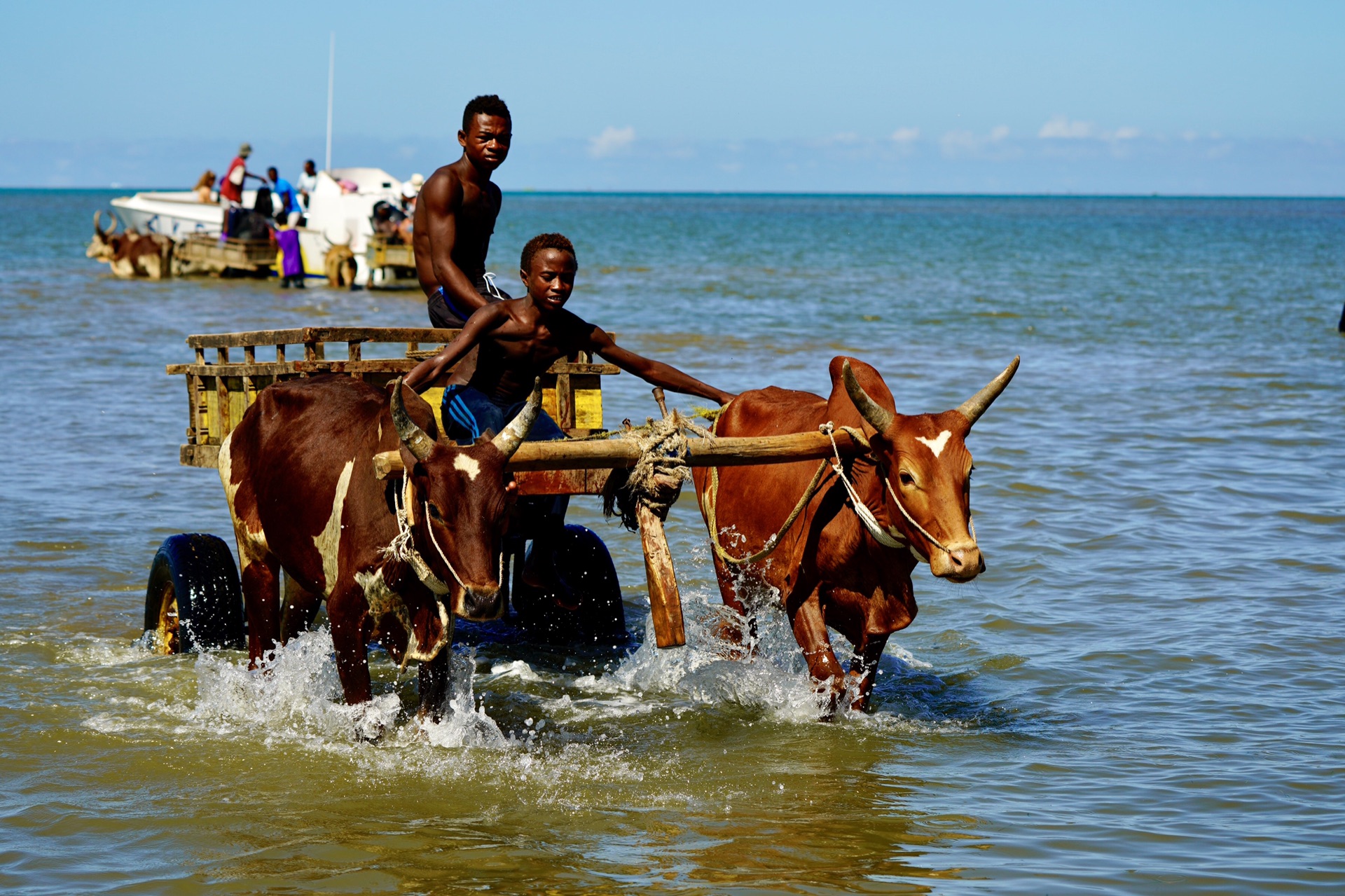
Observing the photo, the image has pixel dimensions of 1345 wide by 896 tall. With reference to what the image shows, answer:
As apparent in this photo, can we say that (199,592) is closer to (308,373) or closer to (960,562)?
(308,373)

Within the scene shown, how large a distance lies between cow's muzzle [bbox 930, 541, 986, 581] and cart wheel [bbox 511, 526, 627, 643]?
296 cm

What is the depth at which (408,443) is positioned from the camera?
5.20 m

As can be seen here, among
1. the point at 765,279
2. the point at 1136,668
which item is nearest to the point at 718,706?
the point at 1136,668

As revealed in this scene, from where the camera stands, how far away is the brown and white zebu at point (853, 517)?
575cm

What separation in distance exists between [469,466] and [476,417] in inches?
48.4

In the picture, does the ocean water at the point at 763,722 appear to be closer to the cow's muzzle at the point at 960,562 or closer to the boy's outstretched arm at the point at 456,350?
the cow's muzzle at the point at 960,562

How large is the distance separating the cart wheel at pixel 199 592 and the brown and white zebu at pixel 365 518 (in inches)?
23.2

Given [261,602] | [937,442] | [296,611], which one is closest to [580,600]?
[296,611]

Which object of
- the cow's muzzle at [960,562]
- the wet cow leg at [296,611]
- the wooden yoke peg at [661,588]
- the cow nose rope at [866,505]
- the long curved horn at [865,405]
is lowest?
the wet cow leg at [296,611]

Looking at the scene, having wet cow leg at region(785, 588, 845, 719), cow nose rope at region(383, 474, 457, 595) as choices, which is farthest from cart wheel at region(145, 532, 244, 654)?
wet cow leg at region(785, 588, 845, 719)

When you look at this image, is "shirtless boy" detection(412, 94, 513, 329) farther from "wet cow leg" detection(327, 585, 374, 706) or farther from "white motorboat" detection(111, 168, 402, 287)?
"white motorboat" detection(111, 168, 402, 287)

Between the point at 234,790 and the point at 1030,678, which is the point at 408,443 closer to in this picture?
the point at 234,790

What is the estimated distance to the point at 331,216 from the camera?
33.2m

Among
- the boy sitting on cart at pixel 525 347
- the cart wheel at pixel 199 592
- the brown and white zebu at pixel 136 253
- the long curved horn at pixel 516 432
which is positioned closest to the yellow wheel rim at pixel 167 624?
the cart wheel at pixel 199 592
